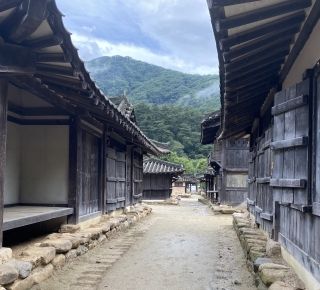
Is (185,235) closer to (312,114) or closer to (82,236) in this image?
(82,236)

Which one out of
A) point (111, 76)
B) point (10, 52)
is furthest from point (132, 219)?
point (111, 76)

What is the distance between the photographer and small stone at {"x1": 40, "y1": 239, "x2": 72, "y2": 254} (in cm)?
704

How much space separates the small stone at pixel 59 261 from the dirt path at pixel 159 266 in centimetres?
11

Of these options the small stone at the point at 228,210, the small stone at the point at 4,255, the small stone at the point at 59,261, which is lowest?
the small stone at the point at 228,210

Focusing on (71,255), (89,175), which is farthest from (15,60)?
(89,175)

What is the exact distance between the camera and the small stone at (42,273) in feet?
19.3

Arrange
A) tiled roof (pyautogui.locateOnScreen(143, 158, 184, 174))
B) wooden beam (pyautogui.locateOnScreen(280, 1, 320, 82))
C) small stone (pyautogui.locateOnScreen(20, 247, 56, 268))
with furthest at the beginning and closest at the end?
tiled roof (pyautogui.locateOnScreen(143, 158, 184, 174)), small stone (pyautogui.locateOnScreen(20, 247, 56, 268)), wooden beam (pyautogui.locateOnScreen(280, 1, 320, 82))

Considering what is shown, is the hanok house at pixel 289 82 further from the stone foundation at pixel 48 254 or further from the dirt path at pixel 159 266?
the stone foundation at pixel 48 254

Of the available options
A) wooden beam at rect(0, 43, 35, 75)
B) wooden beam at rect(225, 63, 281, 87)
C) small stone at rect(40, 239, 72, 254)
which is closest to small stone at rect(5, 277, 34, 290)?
small stone at rect(40, 239, 72, 254)

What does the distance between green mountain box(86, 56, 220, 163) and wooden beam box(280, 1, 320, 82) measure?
5428cm

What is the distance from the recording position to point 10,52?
5.20 m

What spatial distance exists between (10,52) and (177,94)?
114 metres

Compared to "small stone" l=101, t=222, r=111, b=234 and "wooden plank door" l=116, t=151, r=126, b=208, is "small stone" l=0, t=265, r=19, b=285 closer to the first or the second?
"small stone" l=101, t=222, r=111, b=234

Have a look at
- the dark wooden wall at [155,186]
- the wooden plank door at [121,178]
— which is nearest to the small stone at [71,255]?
the wooden plank door at [121,178]
